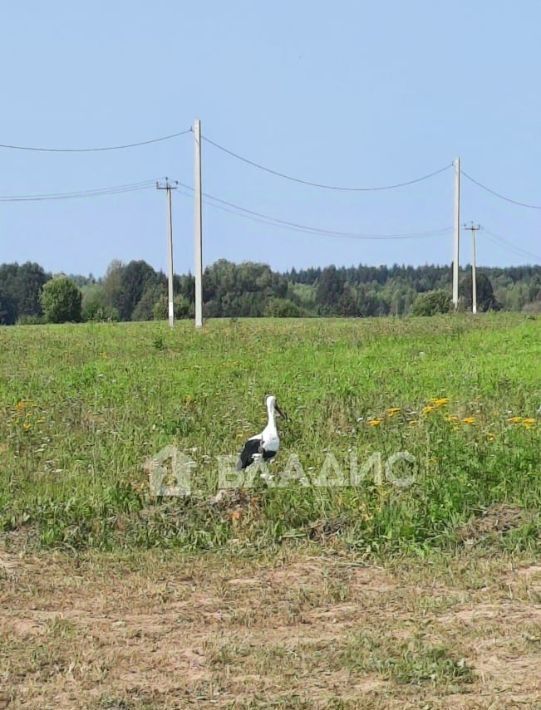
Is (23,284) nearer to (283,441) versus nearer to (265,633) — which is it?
(283,441)

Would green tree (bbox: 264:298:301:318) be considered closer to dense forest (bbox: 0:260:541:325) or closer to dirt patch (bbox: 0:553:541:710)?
dense forest (bbox: 0:260:541:325)

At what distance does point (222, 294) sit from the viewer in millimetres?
76375

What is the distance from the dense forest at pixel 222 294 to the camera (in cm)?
6056

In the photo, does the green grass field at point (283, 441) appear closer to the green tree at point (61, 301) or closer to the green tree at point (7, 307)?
the green tree at point (61, 301)

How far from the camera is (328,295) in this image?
89812 mm

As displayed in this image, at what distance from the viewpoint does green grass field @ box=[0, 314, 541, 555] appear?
6836 millimetres

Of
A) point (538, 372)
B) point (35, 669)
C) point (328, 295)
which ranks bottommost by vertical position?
point (35, 669)

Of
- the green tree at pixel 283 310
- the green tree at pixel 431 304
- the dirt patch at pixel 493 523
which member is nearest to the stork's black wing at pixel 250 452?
the dirt patch at pixel 493 523

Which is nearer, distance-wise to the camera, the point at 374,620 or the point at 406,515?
the point at 374,620

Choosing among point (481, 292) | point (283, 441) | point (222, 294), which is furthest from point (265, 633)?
point (481, 292)

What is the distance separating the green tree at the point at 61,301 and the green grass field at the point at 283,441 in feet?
129

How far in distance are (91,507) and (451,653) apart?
11.7 feet

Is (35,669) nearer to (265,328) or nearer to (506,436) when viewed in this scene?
(506,436)

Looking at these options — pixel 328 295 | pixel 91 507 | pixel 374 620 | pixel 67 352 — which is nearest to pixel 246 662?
pixel 374 620
